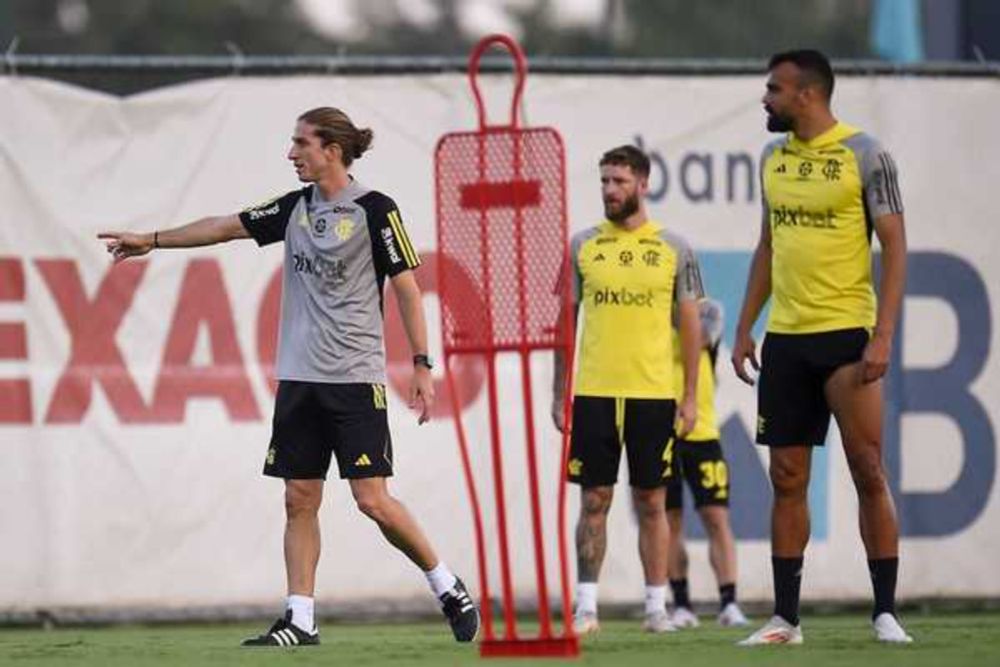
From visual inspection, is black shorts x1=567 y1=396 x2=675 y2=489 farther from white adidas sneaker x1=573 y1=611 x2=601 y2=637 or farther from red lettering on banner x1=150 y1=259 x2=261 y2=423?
red lettering on banner x1=150 y1=259 x2=261 y2=423

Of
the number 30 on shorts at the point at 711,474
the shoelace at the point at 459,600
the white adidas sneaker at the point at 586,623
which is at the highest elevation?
the number 30 on shorts at the point at 711,474

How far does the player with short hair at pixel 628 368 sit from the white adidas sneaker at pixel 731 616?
1.62 m

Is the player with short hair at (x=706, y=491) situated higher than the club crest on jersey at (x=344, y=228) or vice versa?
the club crest on jersey at (x=344, y=228)

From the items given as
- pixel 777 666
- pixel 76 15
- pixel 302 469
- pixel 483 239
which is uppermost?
pixel 76 15

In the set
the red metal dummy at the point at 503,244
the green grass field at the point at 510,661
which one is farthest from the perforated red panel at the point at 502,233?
the green grass field at the point at 510,661

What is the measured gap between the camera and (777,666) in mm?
10367

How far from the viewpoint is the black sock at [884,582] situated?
11.6 m

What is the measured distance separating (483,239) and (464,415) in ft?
20.8

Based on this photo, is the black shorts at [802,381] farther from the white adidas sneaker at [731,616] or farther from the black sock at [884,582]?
the white adidas sneaker at [731,616]

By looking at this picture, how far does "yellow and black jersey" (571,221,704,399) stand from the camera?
44.7 feet

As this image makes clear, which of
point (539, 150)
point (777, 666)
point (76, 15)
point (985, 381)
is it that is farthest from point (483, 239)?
point (76, 15)

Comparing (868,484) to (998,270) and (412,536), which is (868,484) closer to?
(412,536)

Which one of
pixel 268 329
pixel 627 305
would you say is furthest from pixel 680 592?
pixel 268 329

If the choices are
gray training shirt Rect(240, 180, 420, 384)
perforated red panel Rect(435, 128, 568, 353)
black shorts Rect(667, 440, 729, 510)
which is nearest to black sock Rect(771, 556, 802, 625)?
gray training shirt Rect(240, 180, 420, 384)
